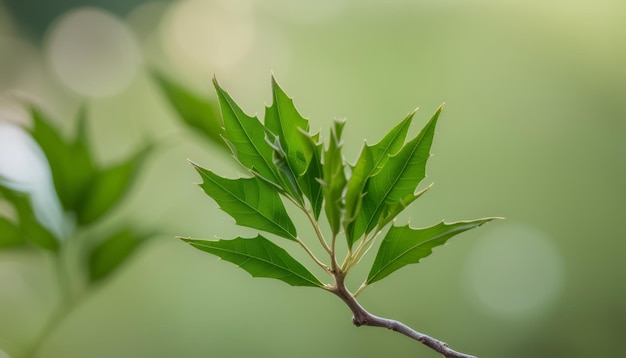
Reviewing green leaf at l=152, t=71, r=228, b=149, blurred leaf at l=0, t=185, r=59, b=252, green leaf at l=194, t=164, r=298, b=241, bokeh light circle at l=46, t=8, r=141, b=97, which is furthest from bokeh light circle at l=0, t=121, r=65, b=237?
bokeh light circle at l=46, t=8, r=141, b=97

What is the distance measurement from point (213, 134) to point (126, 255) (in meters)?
0.24

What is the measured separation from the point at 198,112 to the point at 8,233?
32 centimetres

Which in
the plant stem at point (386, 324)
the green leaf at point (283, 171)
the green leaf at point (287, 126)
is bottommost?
the plant stem at point (386, 324)

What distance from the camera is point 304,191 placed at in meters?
0.38

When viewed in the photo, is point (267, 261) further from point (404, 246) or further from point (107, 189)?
point (107, 189)

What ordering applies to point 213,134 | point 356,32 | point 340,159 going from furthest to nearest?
point 356,32 < point 213,134 < point 340,159

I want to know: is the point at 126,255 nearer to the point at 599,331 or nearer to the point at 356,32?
the point at 356,32

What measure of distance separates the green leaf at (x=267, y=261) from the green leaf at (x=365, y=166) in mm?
37

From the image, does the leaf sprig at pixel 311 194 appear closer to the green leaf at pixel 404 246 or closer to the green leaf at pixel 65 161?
the green leaf at pixel 404 246

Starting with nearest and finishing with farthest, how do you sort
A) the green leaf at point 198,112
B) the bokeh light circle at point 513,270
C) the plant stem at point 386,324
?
1. the plant stem at point 386,324
2. the green leaf at point 198,112
3. the bokeh light circle at point 513,270

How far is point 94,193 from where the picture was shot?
922 mm

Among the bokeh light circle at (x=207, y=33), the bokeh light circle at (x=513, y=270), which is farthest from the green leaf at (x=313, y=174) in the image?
the bokeh light circle at (x=207, y=33)

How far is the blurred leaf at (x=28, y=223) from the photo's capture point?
34.5 inches

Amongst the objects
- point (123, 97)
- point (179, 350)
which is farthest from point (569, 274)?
point (123, 97)
